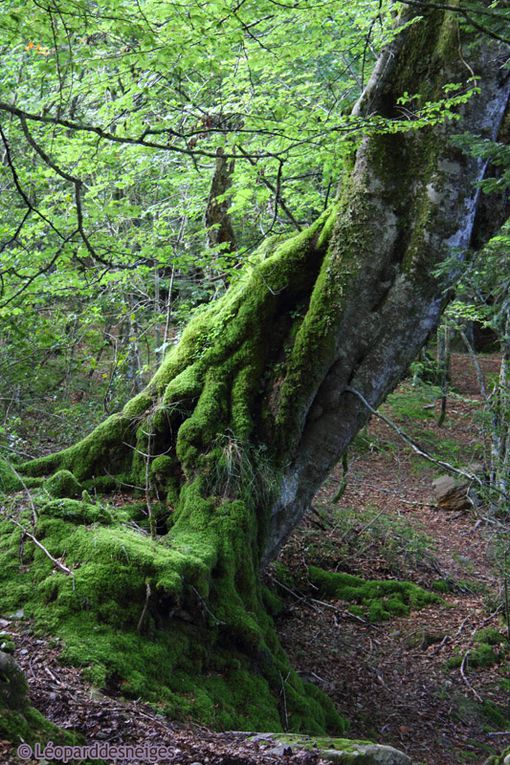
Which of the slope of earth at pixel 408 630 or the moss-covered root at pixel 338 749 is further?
the slope of earth at pixel 408 630

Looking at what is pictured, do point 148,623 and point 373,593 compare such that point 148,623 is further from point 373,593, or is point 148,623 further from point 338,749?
point 373,593

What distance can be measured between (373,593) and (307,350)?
12.1 feet

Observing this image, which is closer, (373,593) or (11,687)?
(11,687)

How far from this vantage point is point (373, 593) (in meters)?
7.79

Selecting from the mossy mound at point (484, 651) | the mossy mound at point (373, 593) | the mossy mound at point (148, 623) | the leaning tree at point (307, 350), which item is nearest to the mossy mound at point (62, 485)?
Result: the leaning tree at point (307, 350)

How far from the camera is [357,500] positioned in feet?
36.7

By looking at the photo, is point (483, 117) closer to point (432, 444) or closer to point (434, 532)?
point (434, 532)

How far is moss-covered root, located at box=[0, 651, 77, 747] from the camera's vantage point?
2.57 metres

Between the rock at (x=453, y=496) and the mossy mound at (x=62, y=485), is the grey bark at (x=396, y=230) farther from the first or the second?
the rock at (x=453, y=496)

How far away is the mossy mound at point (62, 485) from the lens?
5.40m

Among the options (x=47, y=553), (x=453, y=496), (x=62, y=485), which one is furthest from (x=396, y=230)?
(x=453, y=496)

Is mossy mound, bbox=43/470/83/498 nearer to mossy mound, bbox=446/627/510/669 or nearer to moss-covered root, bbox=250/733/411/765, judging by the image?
moss-covered root, bbox=250/733/411/765

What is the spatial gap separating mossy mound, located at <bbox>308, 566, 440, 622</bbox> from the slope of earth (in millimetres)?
85

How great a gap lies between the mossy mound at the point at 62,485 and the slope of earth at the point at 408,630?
2.75m
